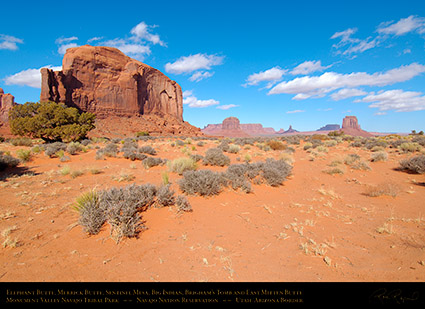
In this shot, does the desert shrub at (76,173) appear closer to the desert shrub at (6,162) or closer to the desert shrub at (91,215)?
the desert shrub at (6,162)

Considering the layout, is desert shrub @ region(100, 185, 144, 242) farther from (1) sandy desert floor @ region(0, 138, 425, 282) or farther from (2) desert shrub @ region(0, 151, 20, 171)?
(2) desert shrub @ region(0, 151, 20, 171)

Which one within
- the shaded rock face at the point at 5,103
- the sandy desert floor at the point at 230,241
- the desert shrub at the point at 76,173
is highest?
the shaded rock face at the point at 5,103

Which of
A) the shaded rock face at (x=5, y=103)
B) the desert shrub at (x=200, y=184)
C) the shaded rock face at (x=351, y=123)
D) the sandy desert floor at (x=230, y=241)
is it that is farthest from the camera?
the shaded rock face at (x=351, y=123)

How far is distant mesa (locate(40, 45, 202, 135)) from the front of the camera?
48031 mm

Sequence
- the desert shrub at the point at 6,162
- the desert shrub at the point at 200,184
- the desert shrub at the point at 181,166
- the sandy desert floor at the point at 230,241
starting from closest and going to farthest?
the sandy desert floor at the point at 230,241
the desert shrub at the point at 200,184
the desert shrub at the point at 181,166
the desert shrub at the point at 6,162

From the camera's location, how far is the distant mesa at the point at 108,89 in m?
48.0

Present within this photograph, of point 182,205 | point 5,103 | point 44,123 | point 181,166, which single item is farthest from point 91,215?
point 5,103

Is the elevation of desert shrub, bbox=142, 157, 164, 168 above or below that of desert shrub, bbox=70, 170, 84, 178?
above

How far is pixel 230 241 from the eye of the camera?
10.8ft

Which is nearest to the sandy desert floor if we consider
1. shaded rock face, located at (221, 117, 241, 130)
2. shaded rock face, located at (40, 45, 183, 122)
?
shaded rock face, located at (40, 45, 183, 122)

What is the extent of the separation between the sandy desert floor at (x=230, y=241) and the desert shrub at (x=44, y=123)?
1658 centimetres

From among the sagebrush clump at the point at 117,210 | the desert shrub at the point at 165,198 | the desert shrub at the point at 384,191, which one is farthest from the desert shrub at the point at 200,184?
the desert shrub at the point at 384,191
